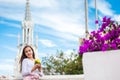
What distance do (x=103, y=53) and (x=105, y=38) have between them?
1.02ft

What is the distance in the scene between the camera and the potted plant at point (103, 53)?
5816 millimetres

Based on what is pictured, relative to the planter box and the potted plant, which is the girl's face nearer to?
the potted plant

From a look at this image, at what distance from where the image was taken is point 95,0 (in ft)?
98.0

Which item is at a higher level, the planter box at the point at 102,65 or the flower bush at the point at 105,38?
the flower bush at the point at 105,38

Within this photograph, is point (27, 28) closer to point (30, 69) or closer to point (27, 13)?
point (27, 13)

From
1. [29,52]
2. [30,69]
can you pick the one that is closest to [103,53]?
[30,69]

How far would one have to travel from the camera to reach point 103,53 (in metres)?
5.94

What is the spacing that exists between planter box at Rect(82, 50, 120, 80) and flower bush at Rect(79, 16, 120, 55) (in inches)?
5.7

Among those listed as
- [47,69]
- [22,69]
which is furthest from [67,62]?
[22,69]

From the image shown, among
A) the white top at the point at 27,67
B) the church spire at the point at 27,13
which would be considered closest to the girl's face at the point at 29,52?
the white top at the point at 27,67

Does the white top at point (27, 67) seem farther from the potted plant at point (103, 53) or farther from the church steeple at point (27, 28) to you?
the church steeple at point (27, 28)

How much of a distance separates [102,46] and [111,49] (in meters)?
0.15

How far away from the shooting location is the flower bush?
6.11 m

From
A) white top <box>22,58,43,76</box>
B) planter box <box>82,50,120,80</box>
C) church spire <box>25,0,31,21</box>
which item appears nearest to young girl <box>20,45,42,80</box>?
white top <box>22,58,43,76</box>
